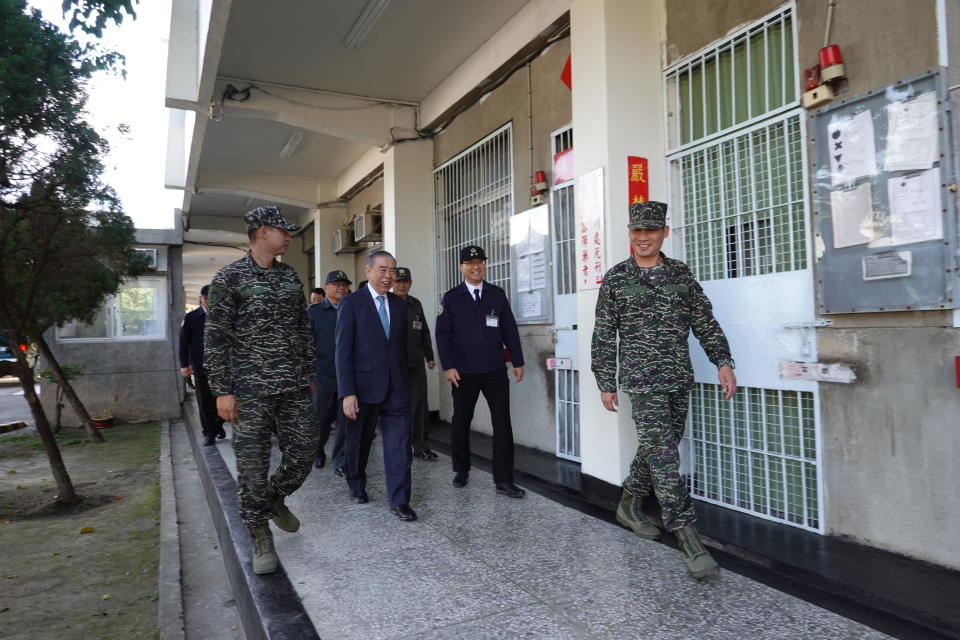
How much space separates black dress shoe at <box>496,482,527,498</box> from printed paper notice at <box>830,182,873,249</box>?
2.62 meters

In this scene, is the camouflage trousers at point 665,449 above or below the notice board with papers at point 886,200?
below

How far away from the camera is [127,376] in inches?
469

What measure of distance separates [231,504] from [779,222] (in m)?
4.19

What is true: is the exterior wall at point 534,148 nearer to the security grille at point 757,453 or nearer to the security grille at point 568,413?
the security grille at point 568,413

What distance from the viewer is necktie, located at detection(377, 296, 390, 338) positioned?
4387 millimetres

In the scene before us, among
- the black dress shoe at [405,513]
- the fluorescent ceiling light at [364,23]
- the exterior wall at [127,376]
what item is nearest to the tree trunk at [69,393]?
the exterior wall at [127,376]

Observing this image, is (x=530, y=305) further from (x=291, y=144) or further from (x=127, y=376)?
(x=127, y=376)

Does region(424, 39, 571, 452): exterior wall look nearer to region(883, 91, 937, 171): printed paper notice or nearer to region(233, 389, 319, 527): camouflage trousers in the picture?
region(233, 389, 319, 527): camouflage trousers

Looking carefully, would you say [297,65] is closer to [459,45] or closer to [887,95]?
[459,45]

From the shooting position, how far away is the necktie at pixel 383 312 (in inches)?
173

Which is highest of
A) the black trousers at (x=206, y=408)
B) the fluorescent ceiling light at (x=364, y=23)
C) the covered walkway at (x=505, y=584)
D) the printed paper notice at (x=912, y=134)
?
the fluorescent ceiling light at (x=364, y=23)

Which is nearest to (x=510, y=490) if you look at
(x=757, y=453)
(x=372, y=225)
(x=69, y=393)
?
(x=757, y=453)

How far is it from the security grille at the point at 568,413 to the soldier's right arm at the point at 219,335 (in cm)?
315

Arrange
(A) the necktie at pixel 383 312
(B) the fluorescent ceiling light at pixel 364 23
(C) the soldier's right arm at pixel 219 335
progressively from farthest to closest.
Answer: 1. (B) the fluorescent ceiling light at pixel 364 23
2. (A) the necktie at pixel 383 312
3. (C) the soldier's right arm at pixel 219 335
